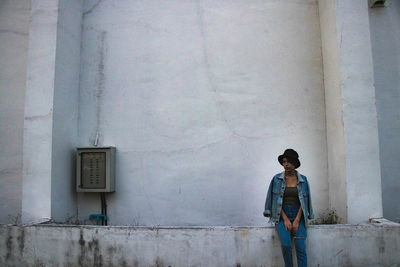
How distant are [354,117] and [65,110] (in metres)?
4.74

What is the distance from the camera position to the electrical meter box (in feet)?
20.5

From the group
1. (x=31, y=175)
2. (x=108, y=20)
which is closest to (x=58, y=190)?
(x=31, y=175)

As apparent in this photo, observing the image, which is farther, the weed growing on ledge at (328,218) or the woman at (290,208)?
the weed growing on ledge at (328,218)

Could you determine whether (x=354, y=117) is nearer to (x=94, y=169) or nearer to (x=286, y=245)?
(x=286, y=245)

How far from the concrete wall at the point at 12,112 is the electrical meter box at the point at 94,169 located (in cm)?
123

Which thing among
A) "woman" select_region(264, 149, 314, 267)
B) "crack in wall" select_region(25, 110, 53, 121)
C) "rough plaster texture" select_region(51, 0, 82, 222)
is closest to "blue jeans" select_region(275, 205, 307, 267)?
"woman" select_region(264, 149, 314, 267)

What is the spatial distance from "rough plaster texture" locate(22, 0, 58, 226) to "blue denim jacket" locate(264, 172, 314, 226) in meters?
3.49

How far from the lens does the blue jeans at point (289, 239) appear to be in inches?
181

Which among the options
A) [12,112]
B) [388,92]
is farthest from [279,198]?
[12,112]

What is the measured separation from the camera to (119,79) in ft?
21.8

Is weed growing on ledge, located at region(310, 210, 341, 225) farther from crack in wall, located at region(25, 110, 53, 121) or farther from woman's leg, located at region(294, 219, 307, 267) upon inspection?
crack in wall, located at region(25, 110, 53, 121)

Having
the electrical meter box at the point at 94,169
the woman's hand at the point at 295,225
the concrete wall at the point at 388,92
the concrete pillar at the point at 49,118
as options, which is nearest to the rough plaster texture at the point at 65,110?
the concrete pillar at the point at 49,118

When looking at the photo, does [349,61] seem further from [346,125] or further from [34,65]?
[34,65]

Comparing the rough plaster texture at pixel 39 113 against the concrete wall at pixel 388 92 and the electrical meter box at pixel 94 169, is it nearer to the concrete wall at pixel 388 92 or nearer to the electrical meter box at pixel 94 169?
the electrical meter box at pixel 94 169
